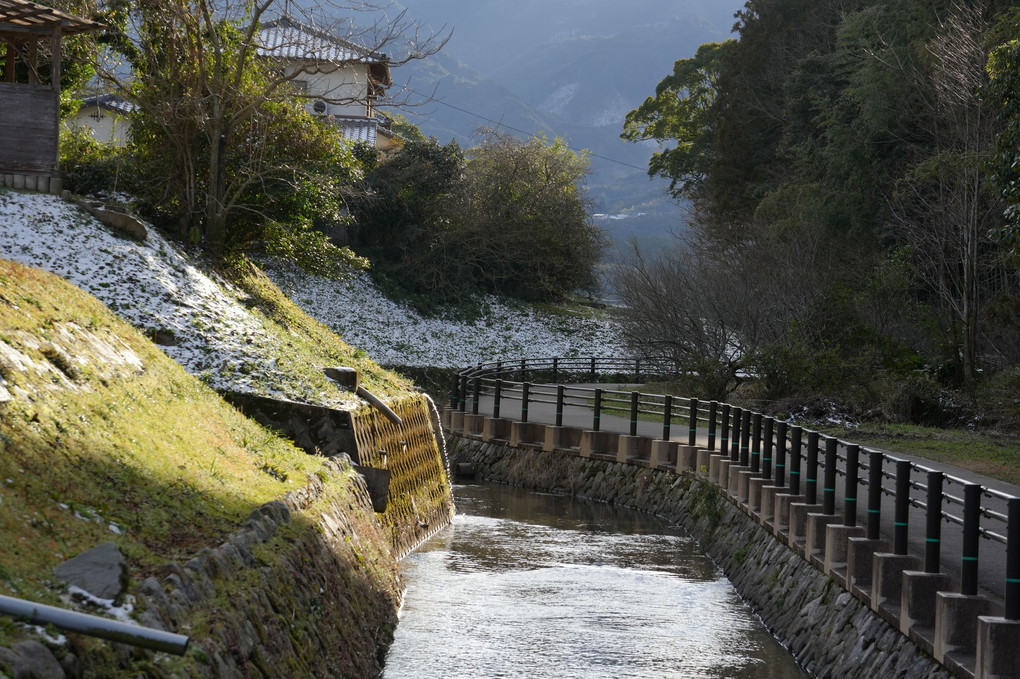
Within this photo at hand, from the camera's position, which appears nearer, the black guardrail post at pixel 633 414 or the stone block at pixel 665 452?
the stone block at pixel 665 452

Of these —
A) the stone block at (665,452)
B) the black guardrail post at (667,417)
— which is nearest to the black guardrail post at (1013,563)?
the black guardrail post at (667,417)

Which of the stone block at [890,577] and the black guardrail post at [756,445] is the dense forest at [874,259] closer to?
the black guardrail post at [756,445]

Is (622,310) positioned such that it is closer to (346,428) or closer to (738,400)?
(738,400)

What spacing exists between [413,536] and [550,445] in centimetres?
811

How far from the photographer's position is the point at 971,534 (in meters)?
7.33

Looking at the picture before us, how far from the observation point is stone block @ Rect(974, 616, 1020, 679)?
21.7ft

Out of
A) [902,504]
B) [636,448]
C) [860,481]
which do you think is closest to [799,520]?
[860,481]

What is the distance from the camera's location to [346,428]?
13625mm

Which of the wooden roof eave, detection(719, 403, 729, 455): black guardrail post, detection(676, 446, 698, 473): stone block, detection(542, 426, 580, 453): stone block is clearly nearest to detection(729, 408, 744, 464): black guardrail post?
detection(719, 403, 729, 455): black guardrail post

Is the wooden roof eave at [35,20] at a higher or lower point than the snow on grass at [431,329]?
higher

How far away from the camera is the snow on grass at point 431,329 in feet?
134

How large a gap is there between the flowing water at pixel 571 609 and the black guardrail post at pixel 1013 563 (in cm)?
374

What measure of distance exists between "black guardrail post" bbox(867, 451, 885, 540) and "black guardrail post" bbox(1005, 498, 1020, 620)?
107 inches

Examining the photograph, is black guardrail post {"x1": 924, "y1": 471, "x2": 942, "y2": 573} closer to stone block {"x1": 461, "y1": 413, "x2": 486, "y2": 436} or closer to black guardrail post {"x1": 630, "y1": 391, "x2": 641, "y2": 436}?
black guardrail post {"x1": 630, "y1": 391, "x2": 641, "y2": 436}
